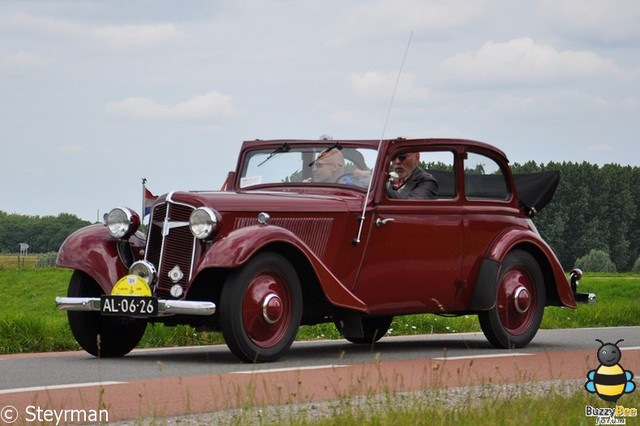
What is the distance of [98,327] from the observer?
10.7 metres

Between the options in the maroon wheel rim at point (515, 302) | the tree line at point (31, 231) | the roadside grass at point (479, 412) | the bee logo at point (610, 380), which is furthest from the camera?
the tree line at point (31, 231)

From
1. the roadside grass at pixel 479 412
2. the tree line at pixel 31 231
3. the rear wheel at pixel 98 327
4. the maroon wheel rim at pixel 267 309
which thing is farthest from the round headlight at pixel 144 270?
the tree line at pixel 31 231

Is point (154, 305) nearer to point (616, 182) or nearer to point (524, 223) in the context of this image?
point (524, 223)

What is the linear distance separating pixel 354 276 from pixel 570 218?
100927 mm

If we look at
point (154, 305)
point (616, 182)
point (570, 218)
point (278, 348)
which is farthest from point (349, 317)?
point (616, 182)

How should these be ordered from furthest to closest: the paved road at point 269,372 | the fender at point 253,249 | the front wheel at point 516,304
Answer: the front wheel at point 516,304 < the fender at point 253,249 < the paved road at point 269,372

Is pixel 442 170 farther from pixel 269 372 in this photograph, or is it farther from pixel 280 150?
pixel 269 372

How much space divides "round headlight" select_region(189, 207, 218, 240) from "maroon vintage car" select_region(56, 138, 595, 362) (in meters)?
0.01

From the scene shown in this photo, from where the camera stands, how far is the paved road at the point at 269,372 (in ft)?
23.4

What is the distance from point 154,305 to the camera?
9547 mm

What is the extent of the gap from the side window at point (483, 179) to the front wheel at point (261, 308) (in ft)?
8.95

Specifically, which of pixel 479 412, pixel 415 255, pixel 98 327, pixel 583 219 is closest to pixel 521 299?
pixel 415 255

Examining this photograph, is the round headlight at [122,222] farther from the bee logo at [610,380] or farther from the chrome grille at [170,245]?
the bee logo at [610,380]

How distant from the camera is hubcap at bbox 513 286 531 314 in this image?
1209 centimetres
